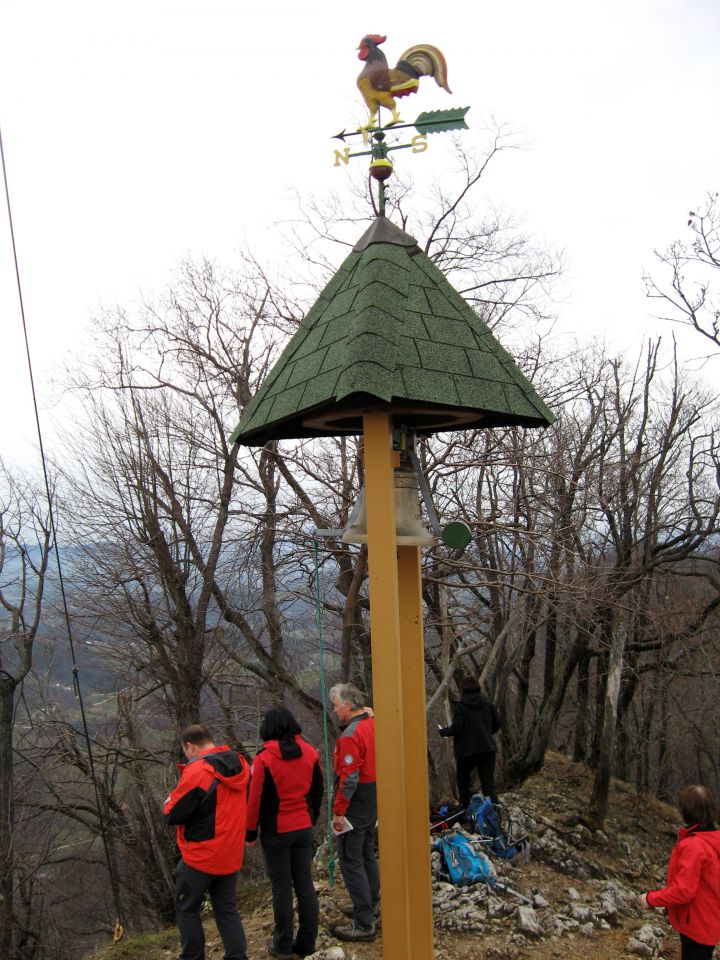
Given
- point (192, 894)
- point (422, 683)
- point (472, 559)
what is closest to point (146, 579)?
point (472, 559)

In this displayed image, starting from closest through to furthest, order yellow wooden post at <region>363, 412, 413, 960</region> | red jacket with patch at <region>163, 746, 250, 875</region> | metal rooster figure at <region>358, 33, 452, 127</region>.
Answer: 1. yellow wooden post at <region>363, 412, 413, 960</region>
2. metal rooster figure at <region>358, 33, 452, 127</region>
3. red jacket with patch at <region>163, 746, 250, 875</region>

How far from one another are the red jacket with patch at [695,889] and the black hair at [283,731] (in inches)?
75.9

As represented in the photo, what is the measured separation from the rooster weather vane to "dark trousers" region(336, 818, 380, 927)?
3.87 meters

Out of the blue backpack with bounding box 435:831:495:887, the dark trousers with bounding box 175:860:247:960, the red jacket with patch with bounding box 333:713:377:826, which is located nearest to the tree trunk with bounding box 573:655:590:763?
the blue backpack with bounding box 435:831:495:887

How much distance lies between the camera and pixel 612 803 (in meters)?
12.2

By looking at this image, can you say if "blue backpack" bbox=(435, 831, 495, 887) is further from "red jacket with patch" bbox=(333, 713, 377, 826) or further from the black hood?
"red jacket with patch" bbox=(333, 713, 377, 826)

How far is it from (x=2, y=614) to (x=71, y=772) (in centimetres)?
358

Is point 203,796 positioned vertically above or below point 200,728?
below

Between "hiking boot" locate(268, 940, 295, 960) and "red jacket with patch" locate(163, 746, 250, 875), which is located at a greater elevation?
"red jacket with patch" locate(163, 746, 250, 875)

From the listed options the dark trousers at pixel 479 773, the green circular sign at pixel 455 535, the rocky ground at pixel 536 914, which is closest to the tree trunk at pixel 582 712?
the rocky ground at pixel 536 914

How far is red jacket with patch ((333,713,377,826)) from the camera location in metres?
4.72

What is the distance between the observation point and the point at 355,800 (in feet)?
16.1

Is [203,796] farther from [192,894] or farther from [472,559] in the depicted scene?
[472,559]

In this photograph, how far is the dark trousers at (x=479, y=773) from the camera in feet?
23.2
